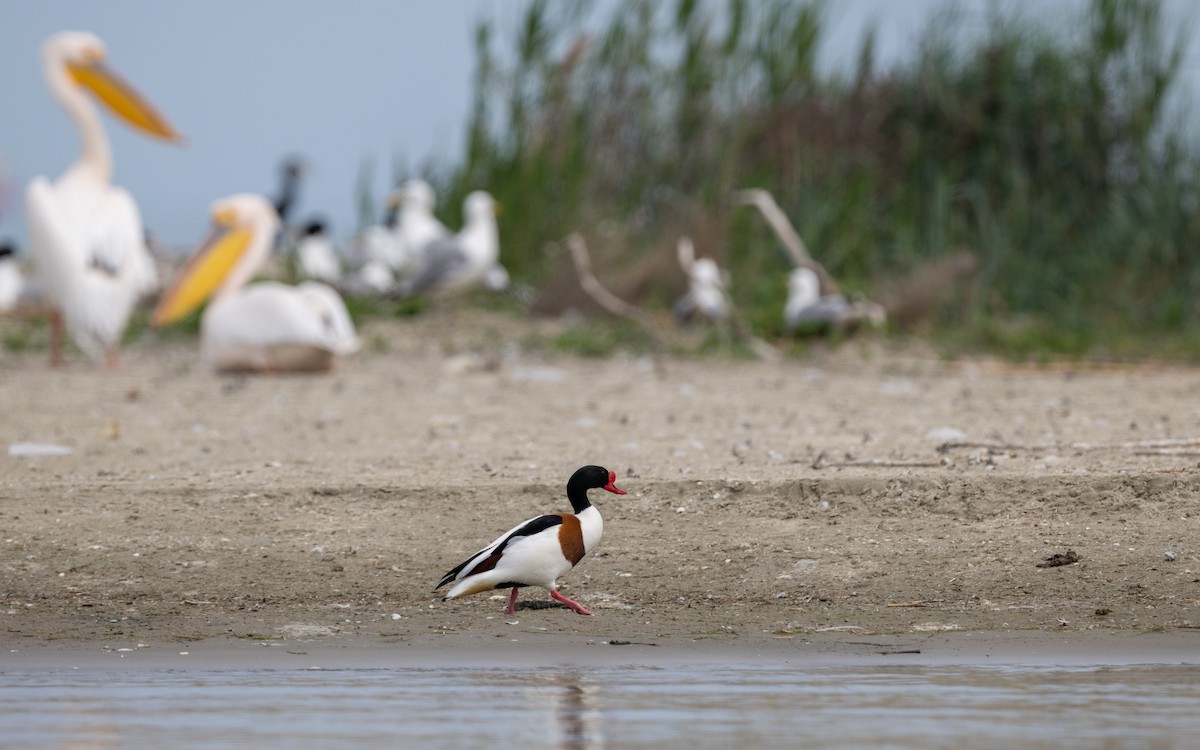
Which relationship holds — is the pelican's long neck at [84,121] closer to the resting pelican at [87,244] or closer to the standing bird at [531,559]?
the resting pelican at [87,244]

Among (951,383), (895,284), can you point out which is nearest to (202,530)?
(951,383)

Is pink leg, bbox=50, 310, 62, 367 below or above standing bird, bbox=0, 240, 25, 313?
below

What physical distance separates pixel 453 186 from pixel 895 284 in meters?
4.78

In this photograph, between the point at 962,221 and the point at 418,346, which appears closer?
the point at 418,346

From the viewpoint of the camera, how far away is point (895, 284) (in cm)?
1286

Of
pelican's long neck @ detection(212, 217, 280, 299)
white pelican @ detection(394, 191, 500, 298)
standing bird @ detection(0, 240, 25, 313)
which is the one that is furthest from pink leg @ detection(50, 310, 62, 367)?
standing bird @ detection(0, 240, 25, 313)

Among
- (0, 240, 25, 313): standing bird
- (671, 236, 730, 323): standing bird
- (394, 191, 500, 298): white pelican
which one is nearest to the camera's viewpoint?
(671, 236, 730, 323): standing bird

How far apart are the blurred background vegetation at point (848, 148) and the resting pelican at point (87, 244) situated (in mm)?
3878

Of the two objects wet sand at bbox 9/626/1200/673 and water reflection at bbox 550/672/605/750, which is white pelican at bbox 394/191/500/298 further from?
water reflection at bbox 550/672/605/750

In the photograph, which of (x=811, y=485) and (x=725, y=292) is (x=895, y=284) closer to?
(x=725, y=292)

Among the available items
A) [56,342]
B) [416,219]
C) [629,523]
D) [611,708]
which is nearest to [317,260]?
[416,219]

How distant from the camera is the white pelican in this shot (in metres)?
13.7

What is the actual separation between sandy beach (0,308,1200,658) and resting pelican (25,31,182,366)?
2.79 metres

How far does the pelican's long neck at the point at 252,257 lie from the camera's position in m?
11.6
